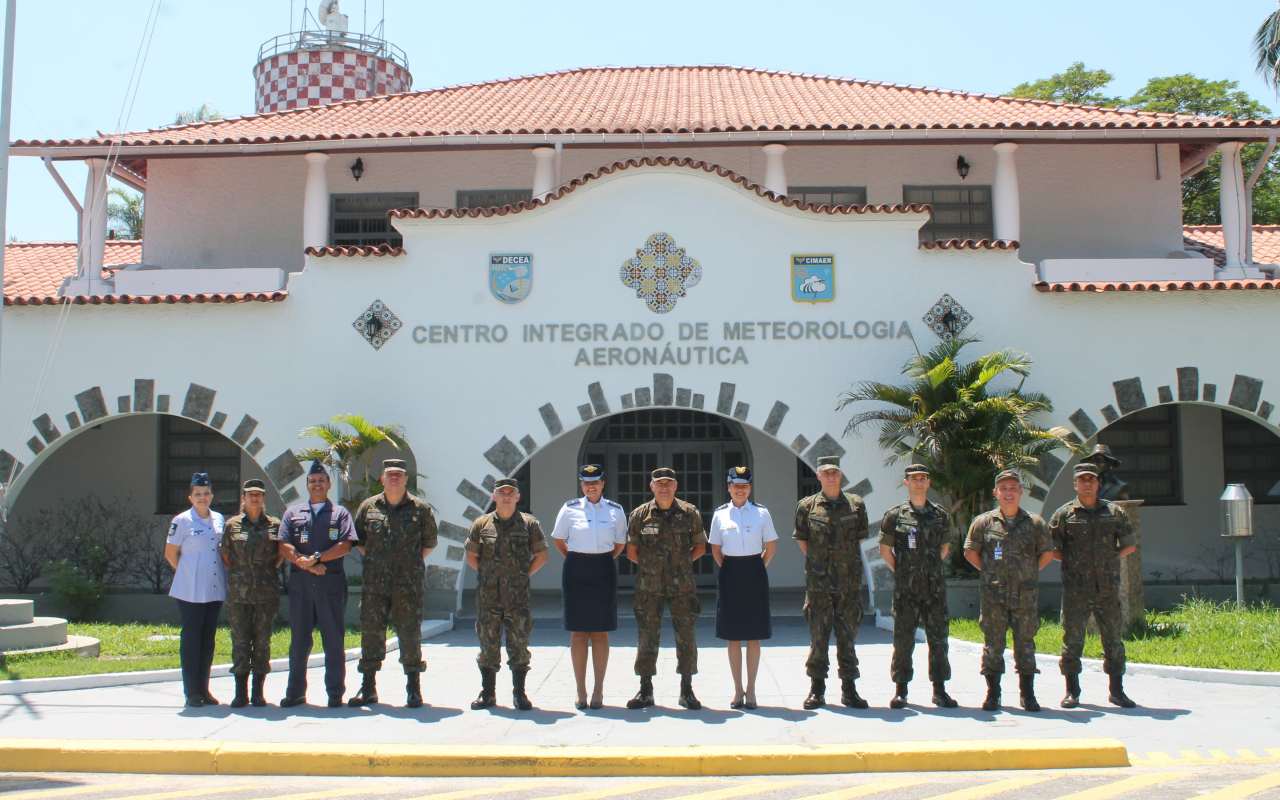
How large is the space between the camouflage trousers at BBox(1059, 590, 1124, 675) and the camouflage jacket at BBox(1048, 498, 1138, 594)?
8 centimetres

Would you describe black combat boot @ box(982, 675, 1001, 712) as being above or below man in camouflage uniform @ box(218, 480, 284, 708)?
below

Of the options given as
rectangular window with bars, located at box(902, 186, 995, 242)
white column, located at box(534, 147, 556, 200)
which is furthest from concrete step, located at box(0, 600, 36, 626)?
rectangular window with bars, located at box(902, 186, 995, 242)

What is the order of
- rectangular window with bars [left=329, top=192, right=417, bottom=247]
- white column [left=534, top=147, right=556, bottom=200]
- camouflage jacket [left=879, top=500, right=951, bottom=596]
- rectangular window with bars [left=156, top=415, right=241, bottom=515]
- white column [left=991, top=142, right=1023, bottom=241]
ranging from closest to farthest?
camouflage jacket [left=879, top=500, right=951, bottom=596], white column [left=991, top=142, right=1023, bottom=241], white column [left=534, top=147, right=556, bottom=200], rectangular window with bars [left=156, top=415, right=241, bottom=515], rectangular window with bars [left=329, top=192, right=417, bottom=247]

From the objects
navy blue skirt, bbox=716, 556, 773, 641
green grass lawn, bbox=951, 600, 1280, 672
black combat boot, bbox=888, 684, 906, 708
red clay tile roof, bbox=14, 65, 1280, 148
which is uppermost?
red clay tile roof, bbox=14, 65, 1280, 148

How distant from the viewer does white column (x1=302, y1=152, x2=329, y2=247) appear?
13727mm

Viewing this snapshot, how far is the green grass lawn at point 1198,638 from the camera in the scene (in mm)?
9141

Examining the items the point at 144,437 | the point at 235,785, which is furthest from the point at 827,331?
the point at 144,437

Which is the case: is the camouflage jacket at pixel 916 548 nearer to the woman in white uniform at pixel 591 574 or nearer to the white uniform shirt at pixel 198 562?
→ the woman in white uniform at pixel 591 574

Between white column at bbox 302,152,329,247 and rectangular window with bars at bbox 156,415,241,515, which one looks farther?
rectangular window with bars at bbox 156,415,241,515

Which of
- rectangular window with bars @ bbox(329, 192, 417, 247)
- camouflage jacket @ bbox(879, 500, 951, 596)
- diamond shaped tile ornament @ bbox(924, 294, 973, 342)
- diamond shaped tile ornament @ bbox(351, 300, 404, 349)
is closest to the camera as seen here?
camouflage jacket @ bbox(879, 500, 951, 596)

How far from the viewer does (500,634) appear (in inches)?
307

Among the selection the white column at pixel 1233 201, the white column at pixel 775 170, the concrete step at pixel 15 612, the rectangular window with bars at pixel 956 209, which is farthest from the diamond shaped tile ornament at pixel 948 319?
the concrete step at pixel 15 612

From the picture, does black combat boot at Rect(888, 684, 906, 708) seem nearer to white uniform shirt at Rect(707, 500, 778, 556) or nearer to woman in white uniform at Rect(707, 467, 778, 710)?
woman in white uniform at Rect(707, 467, 778, 710)

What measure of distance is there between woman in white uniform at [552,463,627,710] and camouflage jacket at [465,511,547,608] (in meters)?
0.25
